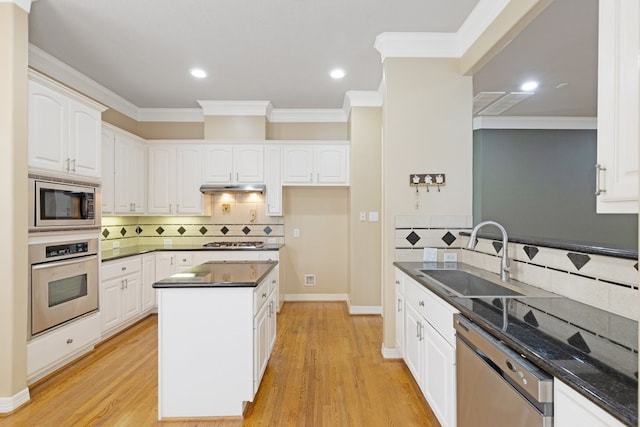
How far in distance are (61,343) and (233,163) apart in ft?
8.86

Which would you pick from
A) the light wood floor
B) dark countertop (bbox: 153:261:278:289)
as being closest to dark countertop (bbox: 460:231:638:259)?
the light wood floor

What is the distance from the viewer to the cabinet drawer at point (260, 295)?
2.12 metres

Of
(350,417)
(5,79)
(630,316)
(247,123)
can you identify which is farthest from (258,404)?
(247,123)

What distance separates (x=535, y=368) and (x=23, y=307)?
3014 mm

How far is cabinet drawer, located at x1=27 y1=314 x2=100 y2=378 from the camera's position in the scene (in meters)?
2.41

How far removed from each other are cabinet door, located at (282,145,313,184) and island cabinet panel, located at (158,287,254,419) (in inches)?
105

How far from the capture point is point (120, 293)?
3566mm

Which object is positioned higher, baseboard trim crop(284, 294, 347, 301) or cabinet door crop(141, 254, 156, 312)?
cabinet door crop(141, 254, 156, 312)

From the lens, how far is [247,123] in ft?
15.3

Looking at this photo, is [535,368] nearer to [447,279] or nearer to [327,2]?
[447,279]

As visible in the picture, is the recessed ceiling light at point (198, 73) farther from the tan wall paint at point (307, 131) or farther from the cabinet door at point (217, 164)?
the tan wall paint at point (307, 131)

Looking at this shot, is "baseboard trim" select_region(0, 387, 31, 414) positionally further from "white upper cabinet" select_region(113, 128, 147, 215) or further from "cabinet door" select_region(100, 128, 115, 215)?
"white upper cabinet" select_region(113, 128, 147, 215)

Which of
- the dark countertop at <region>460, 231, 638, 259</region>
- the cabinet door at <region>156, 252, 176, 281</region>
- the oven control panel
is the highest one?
the dark countertop at <region>460, 231, 638, 259</region>

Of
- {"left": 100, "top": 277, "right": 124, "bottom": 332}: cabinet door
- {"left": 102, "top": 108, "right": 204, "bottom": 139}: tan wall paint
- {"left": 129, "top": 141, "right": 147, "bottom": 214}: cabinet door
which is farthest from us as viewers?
{"left": 102, "top": 108, "right": 204, "bottom": 139}: tan wall paint
